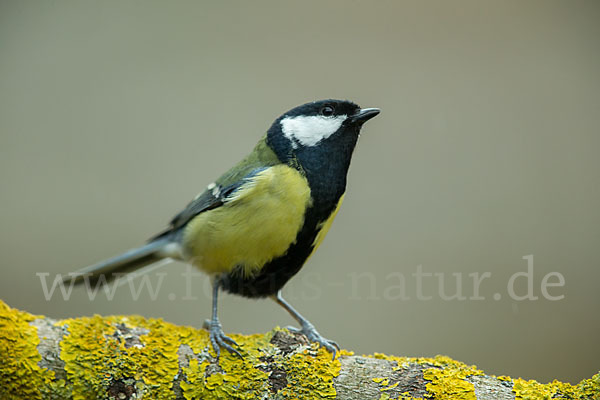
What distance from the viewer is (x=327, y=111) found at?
7.22 feet

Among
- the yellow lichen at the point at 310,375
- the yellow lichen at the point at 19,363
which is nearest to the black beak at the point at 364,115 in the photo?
the yellow lichen at the point at 310,375

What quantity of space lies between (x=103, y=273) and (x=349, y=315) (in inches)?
63.7

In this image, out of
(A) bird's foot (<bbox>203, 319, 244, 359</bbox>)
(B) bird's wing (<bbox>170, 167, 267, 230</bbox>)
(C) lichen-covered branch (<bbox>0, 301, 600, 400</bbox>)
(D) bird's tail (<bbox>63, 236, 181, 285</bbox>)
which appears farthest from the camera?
(D) bird's tail (<bbox>63, 236, 181, 285</bbox>)

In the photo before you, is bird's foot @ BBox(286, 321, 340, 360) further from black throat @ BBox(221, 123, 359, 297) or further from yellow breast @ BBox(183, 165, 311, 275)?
yellow breast @ BBox(183, 165, 311, 275)

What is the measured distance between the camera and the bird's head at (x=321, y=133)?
7.00ft

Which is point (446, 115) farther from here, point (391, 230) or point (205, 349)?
point (205, 349)

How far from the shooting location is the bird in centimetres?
206

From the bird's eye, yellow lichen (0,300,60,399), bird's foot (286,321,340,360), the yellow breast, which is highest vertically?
the bird's eye

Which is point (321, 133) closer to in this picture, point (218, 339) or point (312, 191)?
point (312, 191)

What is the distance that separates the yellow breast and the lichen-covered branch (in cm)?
36

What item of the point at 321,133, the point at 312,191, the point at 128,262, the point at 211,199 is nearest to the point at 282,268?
the point at 312,191

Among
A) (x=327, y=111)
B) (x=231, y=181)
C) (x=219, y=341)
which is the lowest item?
(x=219, y=341)

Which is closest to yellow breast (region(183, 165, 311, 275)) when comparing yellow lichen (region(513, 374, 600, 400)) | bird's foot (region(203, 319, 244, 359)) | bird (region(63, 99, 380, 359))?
bird (region(63, 99, 380, 359))

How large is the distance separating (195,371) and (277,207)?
63cm
